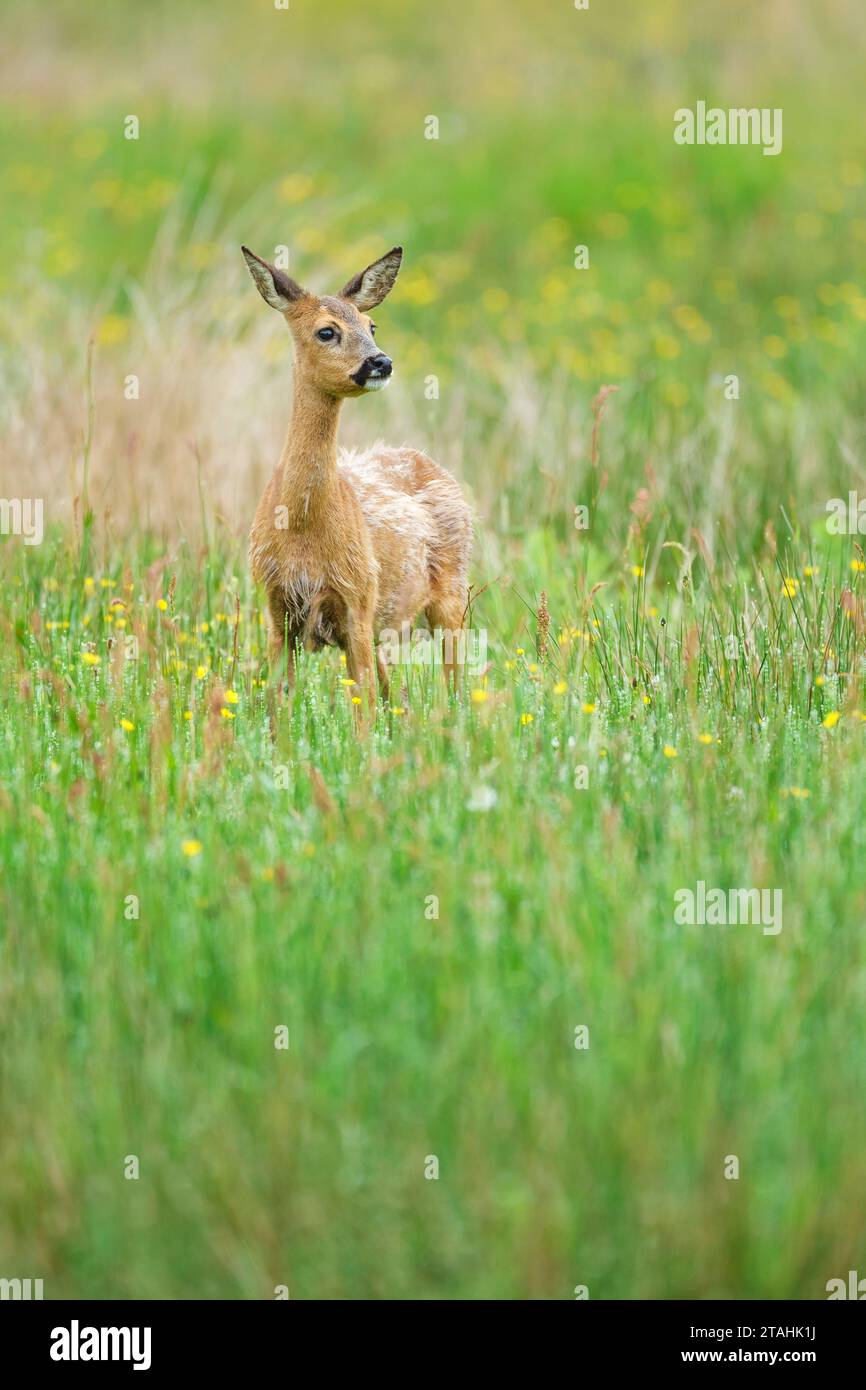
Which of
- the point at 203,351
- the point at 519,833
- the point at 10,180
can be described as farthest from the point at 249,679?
the point at 10,180

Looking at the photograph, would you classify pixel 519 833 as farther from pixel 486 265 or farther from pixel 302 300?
pixel 486 265

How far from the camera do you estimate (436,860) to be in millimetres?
4578

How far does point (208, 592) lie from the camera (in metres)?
6.99

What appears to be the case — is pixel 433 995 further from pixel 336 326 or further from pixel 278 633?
pixel 336 326

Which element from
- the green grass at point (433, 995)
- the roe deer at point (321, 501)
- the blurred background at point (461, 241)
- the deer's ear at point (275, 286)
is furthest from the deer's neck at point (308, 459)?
the blurred background at point (461, 241)

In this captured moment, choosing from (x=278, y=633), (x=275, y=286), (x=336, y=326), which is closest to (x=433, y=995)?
(x=278, y=633)

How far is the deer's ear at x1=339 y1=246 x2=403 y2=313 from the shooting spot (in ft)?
20.6

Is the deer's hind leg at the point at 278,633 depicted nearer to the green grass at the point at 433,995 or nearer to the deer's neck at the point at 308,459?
the deer's neck at the point at 308,459

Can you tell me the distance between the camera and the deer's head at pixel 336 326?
601 cm

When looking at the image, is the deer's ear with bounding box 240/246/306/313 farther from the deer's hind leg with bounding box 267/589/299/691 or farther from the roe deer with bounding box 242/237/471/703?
the deer's hind leg with bounding box 267/589/299/691

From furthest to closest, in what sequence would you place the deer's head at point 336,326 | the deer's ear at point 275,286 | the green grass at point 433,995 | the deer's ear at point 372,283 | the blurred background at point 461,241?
the blurred background at point 461,241, the deer's ear at point 372,283, the deer's ear at point 275,286, the deer's head at point 336,326, the green grass at point 433,995

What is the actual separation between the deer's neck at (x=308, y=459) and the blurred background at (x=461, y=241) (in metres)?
1.30

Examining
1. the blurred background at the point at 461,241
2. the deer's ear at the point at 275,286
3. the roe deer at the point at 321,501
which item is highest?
the blurred background at the point at 461,241

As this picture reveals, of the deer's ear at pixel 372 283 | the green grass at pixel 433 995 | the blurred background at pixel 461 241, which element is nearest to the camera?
the green grass at pixel 433 995
